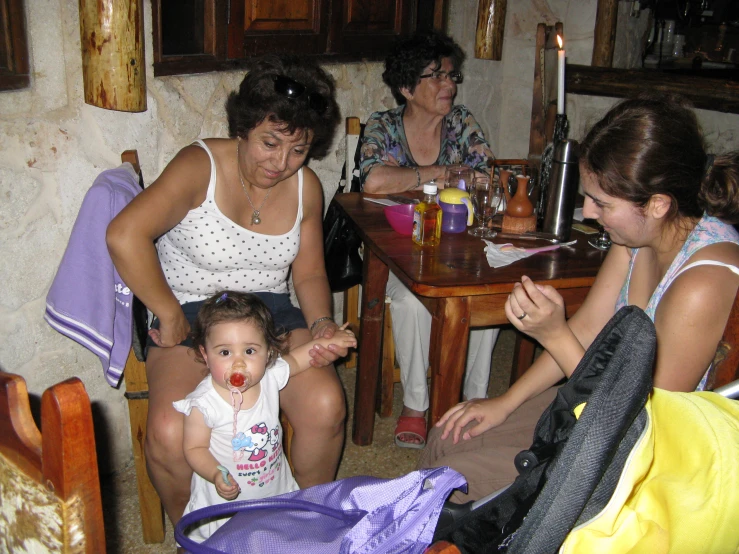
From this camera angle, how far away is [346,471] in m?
2.50

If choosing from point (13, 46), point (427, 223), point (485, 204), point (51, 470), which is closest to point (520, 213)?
point (485, 204)

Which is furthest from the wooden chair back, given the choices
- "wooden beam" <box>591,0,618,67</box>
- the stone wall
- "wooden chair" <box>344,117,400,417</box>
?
"wooden beam" <box>591,0,618,67</box>

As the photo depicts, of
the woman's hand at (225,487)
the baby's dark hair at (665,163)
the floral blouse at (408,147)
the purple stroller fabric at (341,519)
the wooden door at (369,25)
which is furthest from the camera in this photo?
the wooden door at (369,25)

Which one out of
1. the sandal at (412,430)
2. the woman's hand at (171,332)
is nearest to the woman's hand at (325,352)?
the woman's hand at (171,332)

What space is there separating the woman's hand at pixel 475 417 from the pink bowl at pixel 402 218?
0.68 m

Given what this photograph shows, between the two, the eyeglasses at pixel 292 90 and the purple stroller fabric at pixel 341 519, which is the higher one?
the eyeglasses at pixel 292 90

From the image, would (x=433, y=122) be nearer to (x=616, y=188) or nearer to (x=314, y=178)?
(x=314, y=178)

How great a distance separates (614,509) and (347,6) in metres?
2.62

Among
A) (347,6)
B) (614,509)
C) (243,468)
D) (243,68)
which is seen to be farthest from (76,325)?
(347,6)

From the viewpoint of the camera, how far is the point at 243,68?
2.62m

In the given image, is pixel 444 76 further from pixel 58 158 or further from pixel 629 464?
pixel 629 464

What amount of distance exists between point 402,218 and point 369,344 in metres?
0.59

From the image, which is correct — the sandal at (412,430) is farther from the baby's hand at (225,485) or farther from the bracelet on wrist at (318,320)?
the baby's hand at (225,485)

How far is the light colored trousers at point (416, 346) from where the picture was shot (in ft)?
8.30
